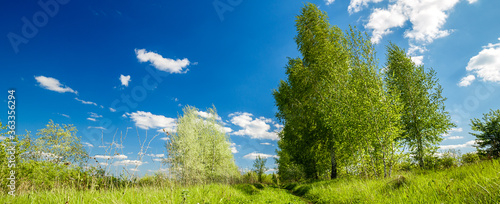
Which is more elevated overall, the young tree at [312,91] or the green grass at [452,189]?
the young tree at [312,91]

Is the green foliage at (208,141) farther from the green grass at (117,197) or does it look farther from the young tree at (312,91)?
the green grass at (117,197)

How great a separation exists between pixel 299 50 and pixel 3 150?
721 inches

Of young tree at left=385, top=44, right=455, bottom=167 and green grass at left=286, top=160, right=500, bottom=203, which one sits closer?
green grass at left=286, top=160, right=500, bottom=203

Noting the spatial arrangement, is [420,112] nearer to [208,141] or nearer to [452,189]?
[452,189]

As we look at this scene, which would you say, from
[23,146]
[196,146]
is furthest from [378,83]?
[196,146]

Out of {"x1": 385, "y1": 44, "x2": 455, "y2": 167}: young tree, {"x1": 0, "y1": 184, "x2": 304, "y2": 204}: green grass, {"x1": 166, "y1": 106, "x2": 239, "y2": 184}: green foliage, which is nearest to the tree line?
{"x1": 385, "y1": 44, "x2": 455, "y2": 167}: young tree

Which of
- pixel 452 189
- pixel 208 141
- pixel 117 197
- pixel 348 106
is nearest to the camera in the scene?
pixel 452 189

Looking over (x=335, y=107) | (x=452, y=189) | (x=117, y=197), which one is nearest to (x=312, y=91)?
(x=335, y=107)

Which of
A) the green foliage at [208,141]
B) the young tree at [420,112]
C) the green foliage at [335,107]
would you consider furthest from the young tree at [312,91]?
the green foliage at [208,141]

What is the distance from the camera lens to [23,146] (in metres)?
9.17

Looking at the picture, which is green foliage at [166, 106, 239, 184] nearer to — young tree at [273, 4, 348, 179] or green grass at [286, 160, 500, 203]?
young tree at [273, 4, 348, 179]

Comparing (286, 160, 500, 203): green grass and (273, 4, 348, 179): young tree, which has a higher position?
(273, 4, 348, 179): young tree

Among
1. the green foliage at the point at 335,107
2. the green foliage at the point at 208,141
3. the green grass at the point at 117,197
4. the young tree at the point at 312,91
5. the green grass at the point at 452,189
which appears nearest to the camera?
the green grass at the point at 452,189

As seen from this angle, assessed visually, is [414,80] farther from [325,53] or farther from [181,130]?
[181,130]
